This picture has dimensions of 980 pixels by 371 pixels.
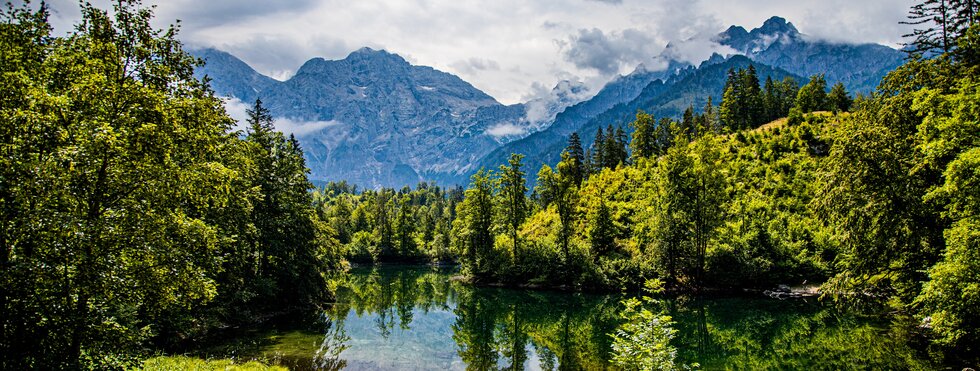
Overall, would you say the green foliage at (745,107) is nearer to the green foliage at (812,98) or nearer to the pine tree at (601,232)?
the green foliage at (812,98)

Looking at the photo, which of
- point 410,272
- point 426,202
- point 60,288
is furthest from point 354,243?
point 426,202

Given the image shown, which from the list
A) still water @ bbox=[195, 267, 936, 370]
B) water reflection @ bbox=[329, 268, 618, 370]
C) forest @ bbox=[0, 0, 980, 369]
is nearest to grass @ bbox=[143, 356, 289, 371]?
forest @ bbox=[0, 0, 980, 369]

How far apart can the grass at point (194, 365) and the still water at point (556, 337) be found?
262 centimetres

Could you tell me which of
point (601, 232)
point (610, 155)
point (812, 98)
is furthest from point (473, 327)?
point (812, 98)

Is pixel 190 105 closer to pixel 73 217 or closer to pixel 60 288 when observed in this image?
pixel 73 217

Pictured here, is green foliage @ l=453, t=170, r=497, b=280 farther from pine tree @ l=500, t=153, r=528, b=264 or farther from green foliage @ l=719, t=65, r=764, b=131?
green foliage @ l=719, t=65, r=764, b=131

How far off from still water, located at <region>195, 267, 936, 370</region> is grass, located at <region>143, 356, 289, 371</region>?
8.60ft

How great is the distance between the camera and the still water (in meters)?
21.5

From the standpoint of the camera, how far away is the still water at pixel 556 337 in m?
21.5

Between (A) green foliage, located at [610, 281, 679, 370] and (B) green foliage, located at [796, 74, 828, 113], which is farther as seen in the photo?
(B) green foliage, located at [796, 74, 828, 113]

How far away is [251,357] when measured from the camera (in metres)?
20.9

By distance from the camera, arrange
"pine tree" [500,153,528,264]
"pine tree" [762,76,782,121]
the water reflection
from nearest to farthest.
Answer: the water reflection
"pine tree" [500,153,528,264]
"pine tree" [762,76,782,121]

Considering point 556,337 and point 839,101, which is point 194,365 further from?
point 839,101

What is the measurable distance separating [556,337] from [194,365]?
1908cm
